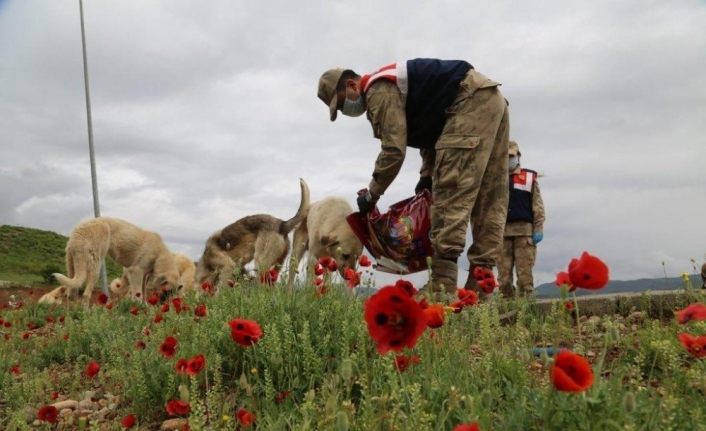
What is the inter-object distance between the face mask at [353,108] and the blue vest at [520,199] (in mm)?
3198

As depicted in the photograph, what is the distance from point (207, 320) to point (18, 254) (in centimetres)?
2890

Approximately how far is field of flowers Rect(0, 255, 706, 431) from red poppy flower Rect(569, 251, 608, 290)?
22cm

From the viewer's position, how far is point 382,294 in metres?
1.43

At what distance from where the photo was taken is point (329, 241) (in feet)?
25.3

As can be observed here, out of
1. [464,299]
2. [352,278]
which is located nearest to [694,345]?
[464,299]

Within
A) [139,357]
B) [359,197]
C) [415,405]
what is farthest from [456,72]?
[415,405]

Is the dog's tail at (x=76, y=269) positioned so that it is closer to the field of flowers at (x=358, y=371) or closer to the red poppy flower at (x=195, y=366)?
the field of flowers at (x=358, y=371)

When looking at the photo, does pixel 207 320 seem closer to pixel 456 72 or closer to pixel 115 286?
pixel 456 72

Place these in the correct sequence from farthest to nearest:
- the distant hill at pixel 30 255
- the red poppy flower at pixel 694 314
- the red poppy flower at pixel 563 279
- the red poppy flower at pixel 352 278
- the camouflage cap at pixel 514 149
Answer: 1. the distant hill at pixel 30 255
2. the camouflage cap at pixel 514 149
3. the red poppy flower at pixel 352 278
4. the red poppy flower at pixel 694 314
5. the red poppy flower at pixel 563 279

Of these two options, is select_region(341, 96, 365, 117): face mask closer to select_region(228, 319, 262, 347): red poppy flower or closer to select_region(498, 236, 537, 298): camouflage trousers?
select_region(498, 236, 537, 298): camouflage trousers

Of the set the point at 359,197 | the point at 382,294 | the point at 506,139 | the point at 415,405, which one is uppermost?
the point at 506,139

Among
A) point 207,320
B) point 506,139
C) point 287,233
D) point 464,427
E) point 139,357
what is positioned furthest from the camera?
point 287,233

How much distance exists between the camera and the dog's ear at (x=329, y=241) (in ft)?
25.1

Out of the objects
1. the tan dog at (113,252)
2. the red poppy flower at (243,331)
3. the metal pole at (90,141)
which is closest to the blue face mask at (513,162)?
the red poppy flower at (243,331)
